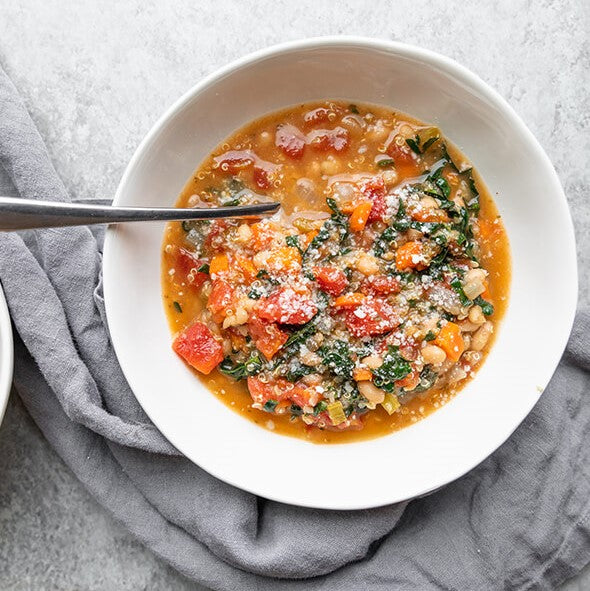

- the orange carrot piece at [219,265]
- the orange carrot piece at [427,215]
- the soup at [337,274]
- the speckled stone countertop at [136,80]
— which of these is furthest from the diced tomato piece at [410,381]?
the speckled stone countertop at [136,80]

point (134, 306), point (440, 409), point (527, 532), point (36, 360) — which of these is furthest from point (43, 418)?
point (527, 532)

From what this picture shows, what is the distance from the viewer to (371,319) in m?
3.88

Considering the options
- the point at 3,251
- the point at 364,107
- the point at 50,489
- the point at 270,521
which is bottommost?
the point at 50,489

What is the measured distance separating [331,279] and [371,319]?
0.92 ft

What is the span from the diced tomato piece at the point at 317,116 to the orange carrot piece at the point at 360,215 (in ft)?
1.71

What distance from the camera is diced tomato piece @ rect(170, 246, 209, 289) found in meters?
4.09

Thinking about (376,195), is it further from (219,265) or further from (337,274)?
(219,265)

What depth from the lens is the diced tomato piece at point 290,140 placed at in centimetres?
404

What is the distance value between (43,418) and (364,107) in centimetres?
242

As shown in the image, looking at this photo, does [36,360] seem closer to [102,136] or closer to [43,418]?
[43,418]

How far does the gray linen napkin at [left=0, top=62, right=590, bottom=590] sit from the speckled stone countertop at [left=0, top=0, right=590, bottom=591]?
23cm

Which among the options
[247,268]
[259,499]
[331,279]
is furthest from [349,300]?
[259,499]

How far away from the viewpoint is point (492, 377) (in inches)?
164

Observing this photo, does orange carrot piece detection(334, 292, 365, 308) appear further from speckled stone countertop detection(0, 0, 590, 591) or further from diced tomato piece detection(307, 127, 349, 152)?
speckled stone countertop detection(0, 0, 590, 591)
